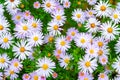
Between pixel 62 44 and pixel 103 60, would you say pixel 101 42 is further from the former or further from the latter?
pixel 62 44

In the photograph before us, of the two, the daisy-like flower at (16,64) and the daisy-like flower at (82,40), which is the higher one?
the daisy-like flower at (82,40)

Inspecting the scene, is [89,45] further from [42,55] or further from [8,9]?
[8,9]

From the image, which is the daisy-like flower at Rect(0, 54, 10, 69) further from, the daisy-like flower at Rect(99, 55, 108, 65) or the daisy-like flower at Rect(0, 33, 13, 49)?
the daisy-like flower at Rect(99, 55, 108, 65)

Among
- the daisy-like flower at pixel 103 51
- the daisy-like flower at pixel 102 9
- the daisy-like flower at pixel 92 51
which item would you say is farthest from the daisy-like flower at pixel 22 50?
the daisy-like flower at pixel 102 9

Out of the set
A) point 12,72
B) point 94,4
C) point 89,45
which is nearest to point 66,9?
point 94,4

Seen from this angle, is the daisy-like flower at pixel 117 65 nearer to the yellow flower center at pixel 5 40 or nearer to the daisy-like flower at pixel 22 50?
the daisy-like flower at pixel 22 50

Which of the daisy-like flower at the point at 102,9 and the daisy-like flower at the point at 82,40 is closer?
the daisy-like flower at the point at 82,40
